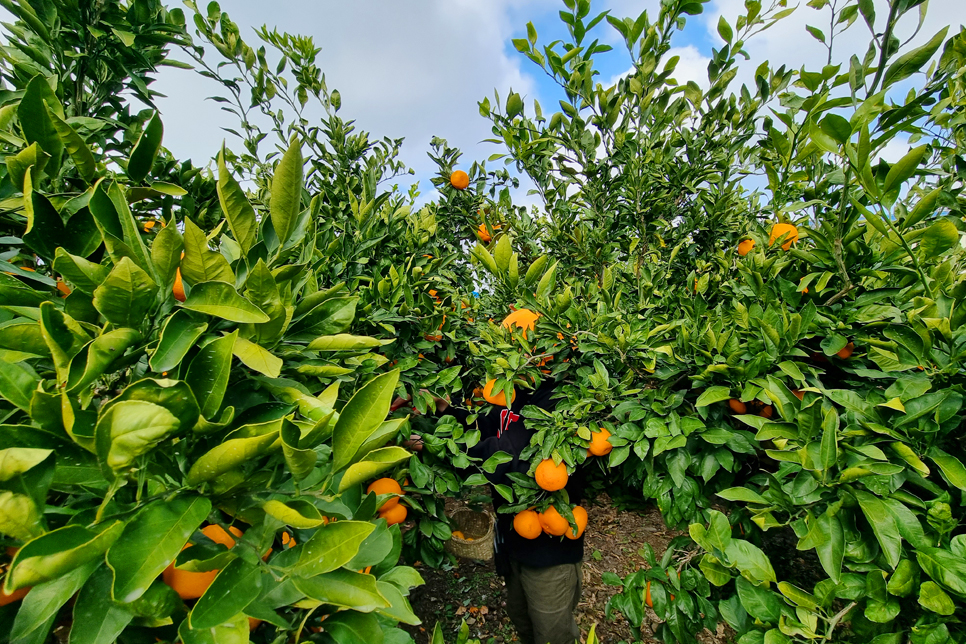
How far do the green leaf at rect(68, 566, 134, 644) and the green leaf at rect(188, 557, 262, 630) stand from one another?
0.08m

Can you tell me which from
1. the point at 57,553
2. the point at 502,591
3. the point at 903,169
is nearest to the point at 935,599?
the point at 903,169

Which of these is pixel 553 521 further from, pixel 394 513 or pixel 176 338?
pixel 176 338

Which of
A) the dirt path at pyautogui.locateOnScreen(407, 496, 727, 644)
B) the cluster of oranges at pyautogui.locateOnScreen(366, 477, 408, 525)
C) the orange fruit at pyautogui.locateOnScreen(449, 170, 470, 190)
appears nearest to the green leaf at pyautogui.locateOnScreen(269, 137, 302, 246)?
the cluster of oranges at pyautogui.locateOnScreen(366, 477, 408, 525)

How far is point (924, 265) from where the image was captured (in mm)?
1133

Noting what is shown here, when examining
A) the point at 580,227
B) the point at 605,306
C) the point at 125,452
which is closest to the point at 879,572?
the point at 605,306

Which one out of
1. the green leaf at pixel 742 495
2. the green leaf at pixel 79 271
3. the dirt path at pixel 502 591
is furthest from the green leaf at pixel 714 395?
the dirt path at pixel 502 591

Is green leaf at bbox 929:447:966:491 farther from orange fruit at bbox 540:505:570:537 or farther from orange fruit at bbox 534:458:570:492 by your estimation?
orange fruit at bbox 540:505:570:537

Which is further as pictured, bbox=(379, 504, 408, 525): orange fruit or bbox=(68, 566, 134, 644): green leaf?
bbox=(379, 504, 408, 525): orange fruit

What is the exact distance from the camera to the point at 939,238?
0.92m

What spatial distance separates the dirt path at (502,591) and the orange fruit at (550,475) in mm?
1376

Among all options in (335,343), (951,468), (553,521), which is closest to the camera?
(335,343)

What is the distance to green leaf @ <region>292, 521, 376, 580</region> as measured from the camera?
1.54 feet

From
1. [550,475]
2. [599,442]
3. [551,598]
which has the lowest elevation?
[551,598]

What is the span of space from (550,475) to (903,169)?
45.0 inches
